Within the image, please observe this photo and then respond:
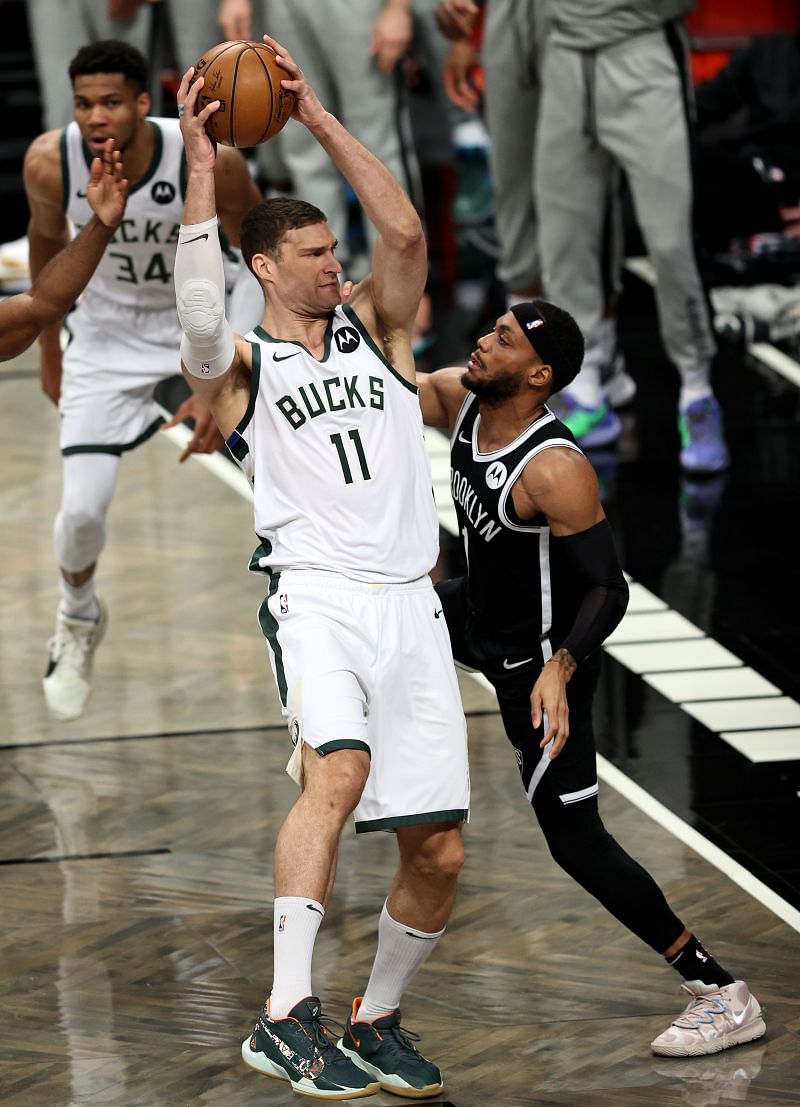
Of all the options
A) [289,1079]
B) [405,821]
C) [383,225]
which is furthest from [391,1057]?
[383,225]

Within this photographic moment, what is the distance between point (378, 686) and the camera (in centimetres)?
442

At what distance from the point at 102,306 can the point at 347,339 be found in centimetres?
221

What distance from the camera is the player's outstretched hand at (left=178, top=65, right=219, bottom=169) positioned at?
4496 millimetres

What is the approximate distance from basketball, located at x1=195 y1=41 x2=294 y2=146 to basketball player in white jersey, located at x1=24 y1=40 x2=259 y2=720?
1173mm

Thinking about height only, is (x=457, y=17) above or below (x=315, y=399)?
below

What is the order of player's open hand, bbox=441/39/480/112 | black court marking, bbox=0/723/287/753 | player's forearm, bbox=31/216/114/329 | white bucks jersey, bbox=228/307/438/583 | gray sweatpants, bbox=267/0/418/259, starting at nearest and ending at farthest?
white bucks jersey, bbox=228/307/438/583 < player's forearm, bbox=31/216/114/329 < black court marking, bbox=0/723/287/753 < player's open hand, bbox=441/39/480/112 < gray sweatpants, bbox=267/0/418/259

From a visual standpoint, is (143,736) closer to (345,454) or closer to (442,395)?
(442,395)

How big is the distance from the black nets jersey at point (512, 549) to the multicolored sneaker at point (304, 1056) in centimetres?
106

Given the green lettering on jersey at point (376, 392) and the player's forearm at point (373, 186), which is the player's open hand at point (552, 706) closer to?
the green lettering on jersey at point (376, 392)

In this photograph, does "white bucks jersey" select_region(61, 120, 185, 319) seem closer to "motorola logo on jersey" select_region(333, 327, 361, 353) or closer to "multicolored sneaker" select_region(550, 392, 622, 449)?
"motorola logo on jersey" select_region(333, 327, 361, 353)

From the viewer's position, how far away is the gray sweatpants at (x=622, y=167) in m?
8.55

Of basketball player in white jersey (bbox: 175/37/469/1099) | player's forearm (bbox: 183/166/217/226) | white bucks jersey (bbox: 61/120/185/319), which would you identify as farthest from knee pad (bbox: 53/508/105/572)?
player's forearm (bbox: 183/166/217/226)

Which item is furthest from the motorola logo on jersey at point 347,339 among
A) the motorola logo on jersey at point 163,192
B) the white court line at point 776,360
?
the white court line at point 776,360

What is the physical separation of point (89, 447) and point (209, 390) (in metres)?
2.03
